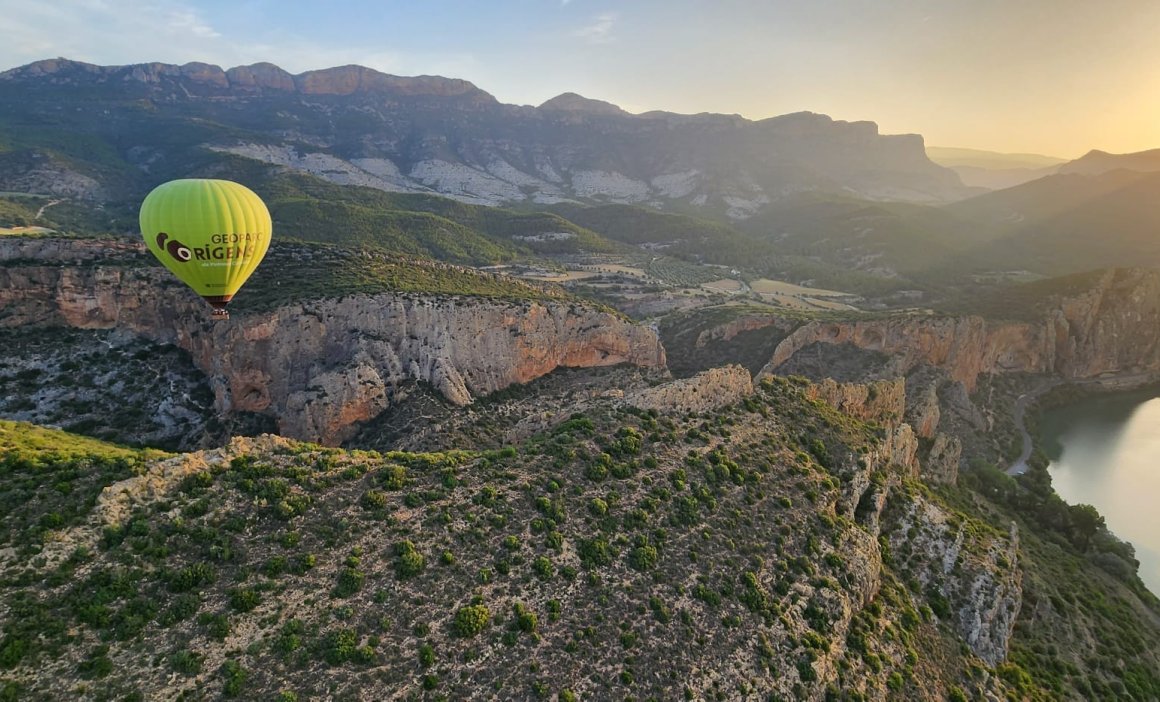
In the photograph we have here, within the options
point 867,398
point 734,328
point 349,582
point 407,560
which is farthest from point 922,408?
point 349,582

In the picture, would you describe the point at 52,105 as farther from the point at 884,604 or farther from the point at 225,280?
the point at 884,604

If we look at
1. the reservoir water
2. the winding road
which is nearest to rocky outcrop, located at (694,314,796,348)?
the winding road

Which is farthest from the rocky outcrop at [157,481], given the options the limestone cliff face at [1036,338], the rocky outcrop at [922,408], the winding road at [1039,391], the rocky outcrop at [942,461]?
the winding road at [1039,391]

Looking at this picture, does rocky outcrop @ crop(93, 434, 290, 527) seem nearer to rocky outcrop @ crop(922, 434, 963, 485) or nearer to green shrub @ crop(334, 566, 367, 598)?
green shrub @ crop(334, 566, 367, 598)

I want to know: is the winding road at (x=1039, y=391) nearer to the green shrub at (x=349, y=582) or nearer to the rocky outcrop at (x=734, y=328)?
the rocky outcrop at (x=734, y=328)

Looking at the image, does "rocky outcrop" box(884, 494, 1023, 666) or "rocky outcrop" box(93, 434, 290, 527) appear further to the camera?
"rocky outcrop" box(884, 494, 1023, 666)

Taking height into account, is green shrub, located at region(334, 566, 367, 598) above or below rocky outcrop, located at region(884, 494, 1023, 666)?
above
